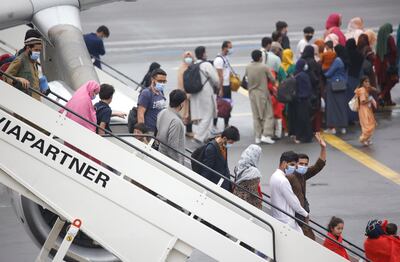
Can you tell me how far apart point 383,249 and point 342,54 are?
9790 mm

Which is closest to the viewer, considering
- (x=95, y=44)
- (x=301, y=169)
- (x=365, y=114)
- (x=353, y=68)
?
(x=301, y=169)

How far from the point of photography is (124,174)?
11938 mm

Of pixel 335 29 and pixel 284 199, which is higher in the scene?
pixel 335 29

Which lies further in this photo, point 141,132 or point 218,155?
point 141,132

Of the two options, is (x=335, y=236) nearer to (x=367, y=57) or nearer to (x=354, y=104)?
(x=354, y=104)

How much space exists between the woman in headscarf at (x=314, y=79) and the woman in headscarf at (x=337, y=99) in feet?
0.69

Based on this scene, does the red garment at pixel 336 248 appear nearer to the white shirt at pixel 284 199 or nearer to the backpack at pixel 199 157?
the white shirt at pixel 284 199

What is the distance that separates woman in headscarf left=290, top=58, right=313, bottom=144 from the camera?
21594mm

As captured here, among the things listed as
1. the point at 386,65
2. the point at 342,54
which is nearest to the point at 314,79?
the point at 342,54

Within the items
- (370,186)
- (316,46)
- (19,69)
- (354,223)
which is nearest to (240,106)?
(316,46)

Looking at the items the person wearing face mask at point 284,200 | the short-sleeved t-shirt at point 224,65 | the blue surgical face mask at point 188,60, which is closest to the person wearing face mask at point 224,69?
the short-sleeved t-shirt at point 224,65

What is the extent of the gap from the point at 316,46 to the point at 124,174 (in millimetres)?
11456

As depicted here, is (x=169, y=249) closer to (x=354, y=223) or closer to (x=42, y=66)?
(x=354, y=223)

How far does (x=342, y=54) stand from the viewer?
892 inches
